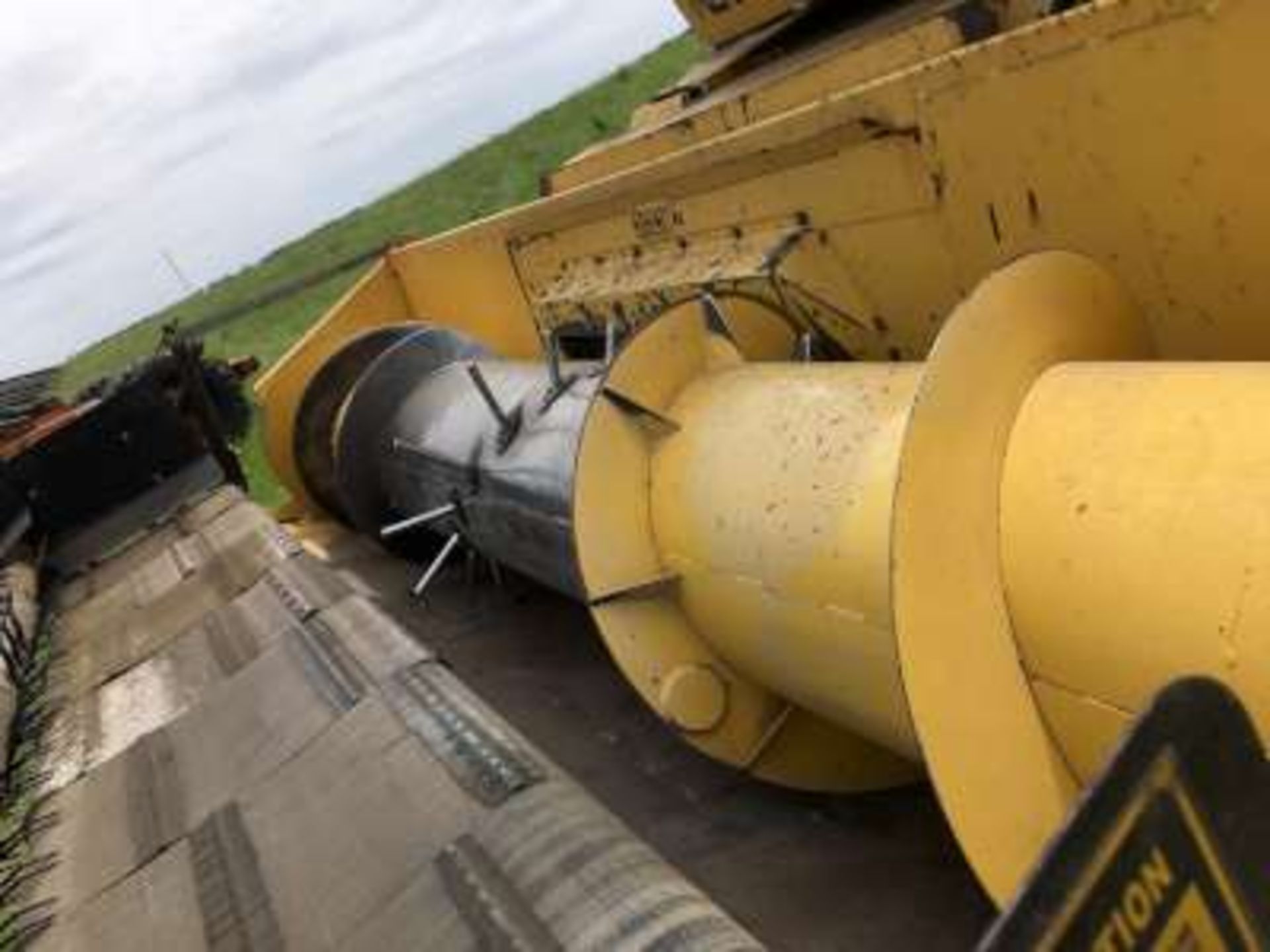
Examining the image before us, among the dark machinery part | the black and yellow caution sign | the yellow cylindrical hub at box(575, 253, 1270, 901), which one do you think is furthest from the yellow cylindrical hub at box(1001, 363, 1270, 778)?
the dark machinery part

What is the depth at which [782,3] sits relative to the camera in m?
4.98

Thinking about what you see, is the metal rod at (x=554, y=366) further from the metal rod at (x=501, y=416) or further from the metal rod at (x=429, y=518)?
the metal rod at (x=429, y=518)

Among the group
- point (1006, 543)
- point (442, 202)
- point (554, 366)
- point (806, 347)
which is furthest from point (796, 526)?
point (442, 202)

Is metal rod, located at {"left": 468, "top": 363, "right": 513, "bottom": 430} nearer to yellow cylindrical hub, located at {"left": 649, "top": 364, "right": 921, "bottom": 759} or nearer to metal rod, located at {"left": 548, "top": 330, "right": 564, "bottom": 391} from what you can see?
metal rod, located at {"left": 548, "top": 330, "right": 564, "bottom": 391}

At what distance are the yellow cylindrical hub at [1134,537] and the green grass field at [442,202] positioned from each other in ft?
49.1

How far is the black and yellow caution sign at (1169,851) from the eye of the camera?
0.75 metres

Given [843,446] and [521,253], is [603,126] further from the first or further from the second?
[843,446]

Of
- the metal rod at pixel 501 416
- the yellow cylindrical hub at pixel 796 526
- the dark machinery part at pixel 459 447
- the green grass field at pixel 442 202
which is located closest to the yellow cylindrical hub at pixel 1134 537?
the yellow cylindrical hub at pixel 796 526

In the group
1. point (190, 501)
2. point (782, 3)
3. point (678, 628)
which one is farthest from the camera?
point (190, 501)

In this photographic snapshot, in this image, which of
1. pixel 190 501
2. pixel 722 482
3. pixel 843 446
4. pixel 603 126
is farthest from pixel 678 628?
pixel 603 126

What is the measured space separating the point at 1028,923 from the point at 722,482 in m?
2.22

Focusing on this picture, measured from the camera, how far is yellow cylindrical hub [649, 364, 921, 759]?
2.41 m

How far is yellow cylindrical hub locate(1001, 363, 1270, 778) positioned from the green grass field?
14964 millimetres

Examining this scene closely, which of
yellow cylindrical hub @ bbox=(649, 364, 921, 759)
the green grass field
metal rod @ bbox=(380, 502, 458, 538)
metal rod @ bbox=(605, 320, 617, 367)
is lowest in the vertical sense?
the green grass field
